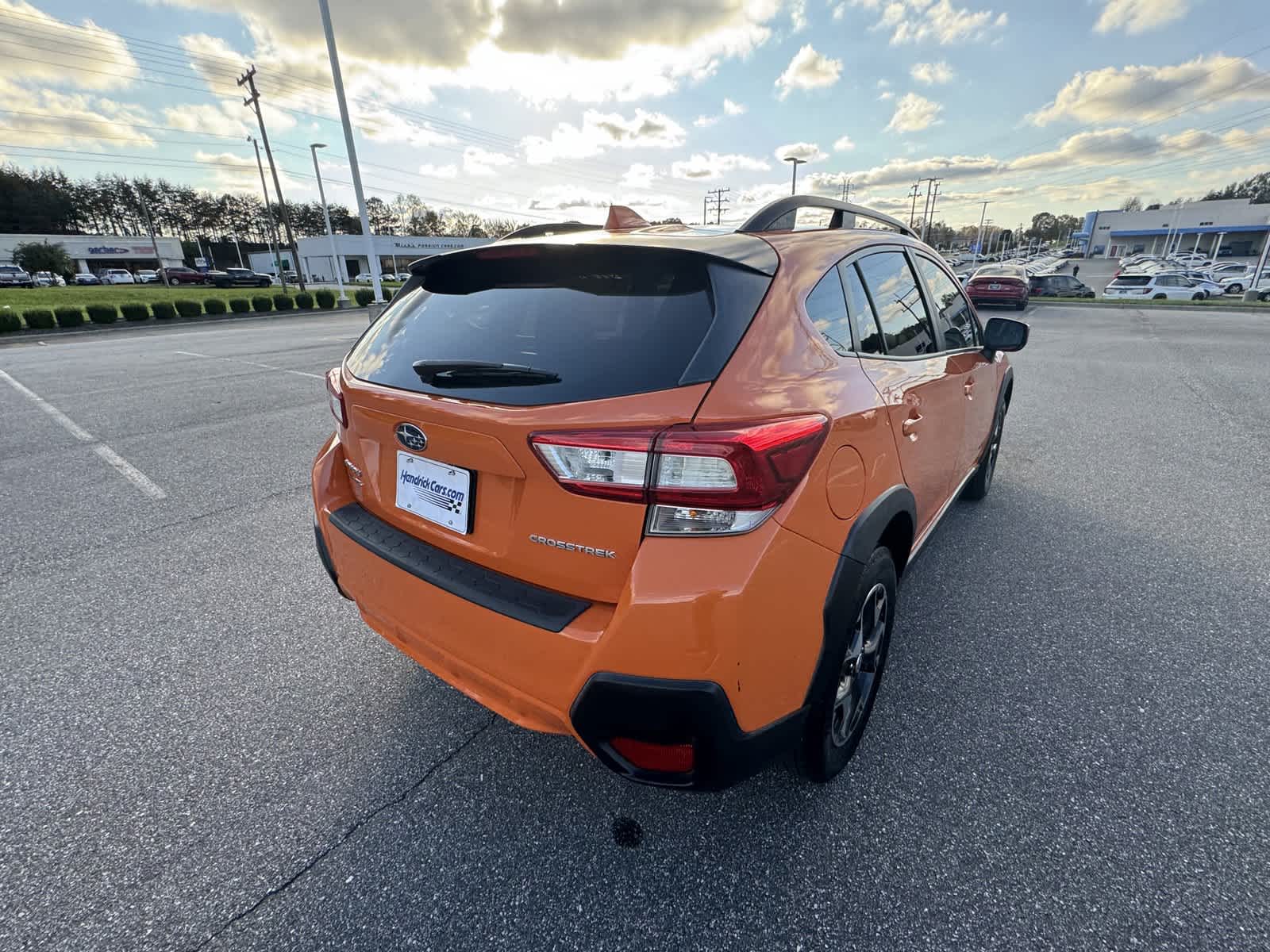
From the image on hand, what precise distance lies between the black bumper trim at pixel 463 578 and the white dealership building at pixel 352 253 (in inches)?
2496

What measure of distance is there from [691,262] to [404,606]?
132 cm

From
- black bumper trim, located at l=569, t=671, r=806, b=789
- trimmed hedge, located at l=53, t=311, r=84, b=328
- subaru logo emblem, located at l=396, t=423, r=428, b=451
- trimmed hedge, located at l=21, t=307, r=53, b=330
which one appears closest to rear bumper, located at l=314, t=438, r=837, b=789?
black bumper trim, located at l=569, t=671, r=806, b=789

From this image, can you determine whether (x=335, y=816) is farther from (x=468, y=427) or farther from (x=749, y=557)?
(x=749, y=557)

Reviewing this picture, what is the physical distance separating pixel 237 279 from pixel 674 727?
213ft

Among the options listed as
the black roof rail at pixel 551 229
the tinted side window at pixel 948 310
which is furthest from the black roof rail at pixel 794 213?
the black roof rail at pixel 551 229

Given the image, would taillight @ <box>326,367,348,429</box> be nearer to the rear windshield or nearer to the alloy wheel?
the rear windshield

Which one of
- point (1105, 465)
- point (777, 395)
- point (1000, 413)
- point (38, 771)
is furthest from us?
point (1105, 465)

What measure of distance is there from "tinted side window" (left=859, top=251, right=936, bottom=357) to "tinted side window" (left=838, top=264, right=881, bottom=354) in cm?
6

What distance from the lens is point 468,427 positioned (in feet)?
5.09

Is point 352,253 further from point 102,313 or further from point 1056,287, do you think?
point 1056,287

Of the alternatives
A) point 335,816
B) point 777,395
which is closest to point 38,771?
point 335,816

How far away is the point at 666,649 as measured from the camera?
4.37ft

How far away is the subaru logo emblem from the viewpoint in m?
1.69

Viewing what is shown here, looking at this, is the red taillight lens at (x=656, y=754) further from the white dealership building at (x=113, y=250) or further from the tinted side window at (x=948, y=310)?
the white dealership building at (x=113, y=250)
